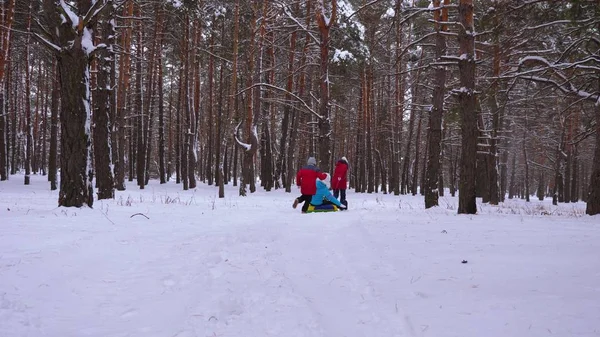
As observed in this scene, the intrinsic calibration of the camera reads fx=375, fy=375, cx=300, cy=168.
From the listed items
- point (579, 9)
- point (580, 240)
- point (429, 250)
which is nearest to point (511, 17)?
point (579, 9)

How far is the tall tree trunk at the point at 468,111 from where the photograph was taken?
948 centimetres

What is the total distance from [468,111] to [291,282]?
7626mm

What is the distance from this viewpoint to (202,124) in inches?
1503

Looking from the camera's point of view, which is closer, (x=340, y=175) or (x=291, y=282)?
(x=291, y=282)

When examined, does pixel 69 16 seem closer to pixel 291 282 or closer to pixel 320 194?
pixel 291 282

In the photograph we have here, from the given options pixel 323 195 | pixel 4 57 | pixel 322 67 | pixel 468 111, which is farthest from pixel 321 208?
pixel 4 57

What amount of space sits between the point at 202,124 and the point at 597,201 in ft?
110

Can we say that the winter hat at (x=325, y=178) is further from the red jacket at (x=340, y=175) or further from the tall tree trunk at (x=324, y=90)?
the tall tree trunk at (x=324, y=90)

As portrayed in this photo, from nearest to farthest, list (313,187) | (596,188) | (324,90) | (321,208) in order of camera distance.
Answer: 1. (596,188)
2. (313,187)
3. (321,208)
4. (324,90)

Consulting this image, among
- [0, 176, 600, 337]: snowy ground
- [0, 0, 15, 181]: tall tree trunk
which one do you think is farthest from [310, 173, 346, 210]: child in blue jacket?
[0, 0, 15, 181]: tall tree trunk

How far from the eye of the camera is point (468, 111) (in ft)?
31.2

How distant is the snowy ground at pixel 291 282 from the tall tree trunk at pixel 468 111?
131 inches

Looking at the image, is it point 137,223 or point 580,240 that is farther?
point 137,223

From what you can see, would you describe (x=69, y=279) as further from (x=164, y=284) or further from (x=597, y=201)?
(x=597, y=201)
